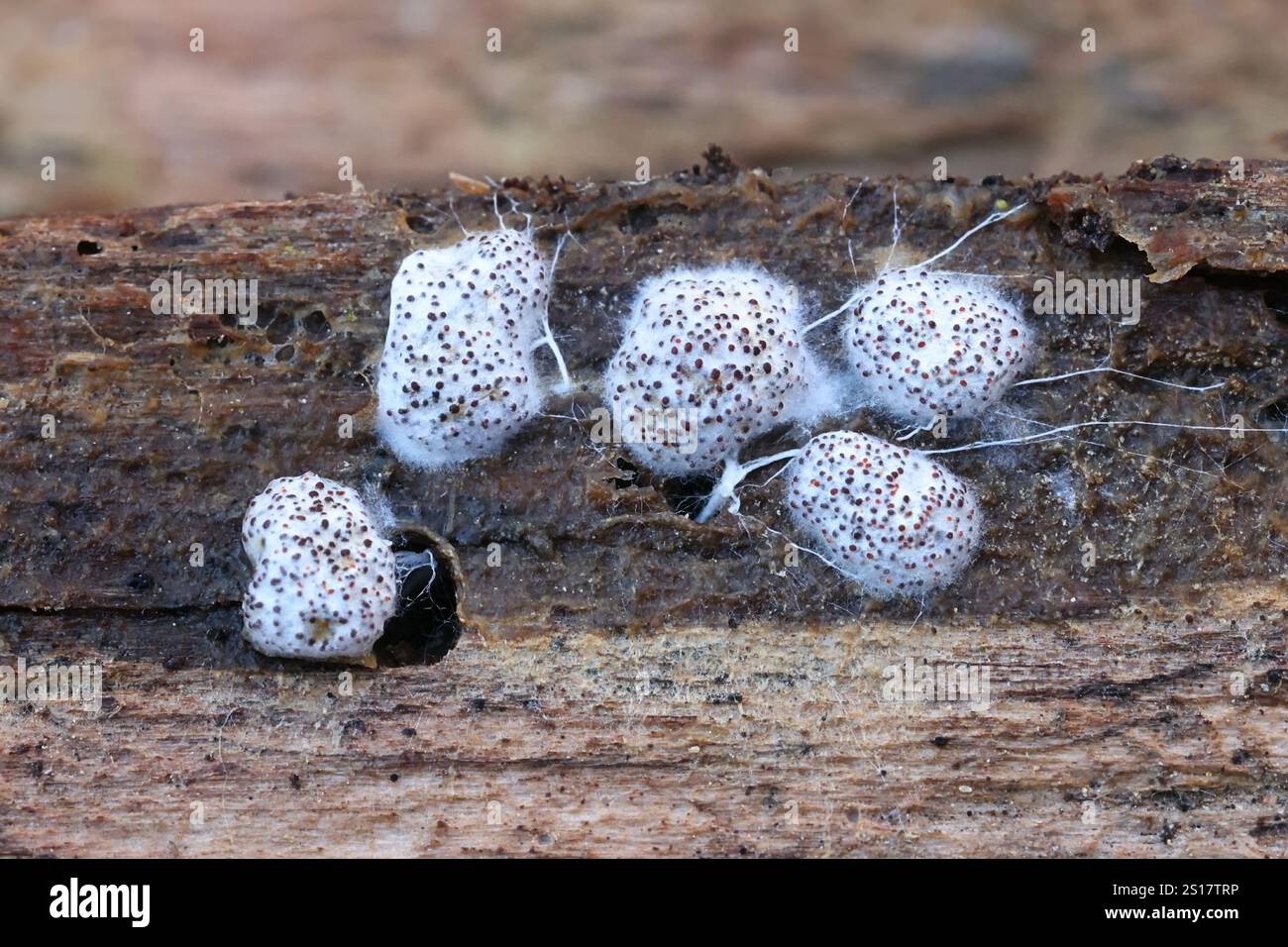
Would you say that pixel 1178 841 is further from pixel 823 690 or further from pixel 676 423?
pixel 676 423

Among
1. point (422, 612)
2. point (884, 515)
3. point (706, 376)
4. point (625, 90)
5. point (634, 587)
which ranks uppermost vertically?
point (625, 90)

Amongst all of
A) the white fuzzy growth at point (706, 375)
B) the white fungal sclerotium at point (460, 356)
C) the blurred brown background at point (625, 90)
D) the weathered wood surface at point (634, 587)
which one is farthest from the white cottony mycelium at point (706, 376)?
the blurred brown background at point (625, 90)

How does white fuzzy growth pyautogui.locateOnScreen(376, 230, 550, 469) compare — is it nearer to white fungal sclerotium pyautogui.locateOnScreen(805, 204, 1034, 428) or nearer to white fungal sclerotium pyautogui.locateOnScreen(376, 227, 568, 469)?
white fungal sclerotium pyautogui.locateOnScreen(376, 227, 568, 469)

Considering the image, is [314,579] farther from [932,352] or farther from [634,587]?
[932,352]

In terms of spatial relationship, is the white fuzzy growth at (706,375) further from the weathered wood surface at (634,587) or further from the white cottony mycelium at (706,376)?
the weathered wood surface at (634,587)

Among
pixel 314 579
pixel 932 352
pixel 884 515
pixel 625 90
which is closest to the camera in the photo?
pixel 314 579

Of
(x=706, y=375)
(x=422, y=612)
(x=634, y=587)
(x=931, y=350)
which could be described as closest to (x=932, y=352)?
(x=931, y=350)

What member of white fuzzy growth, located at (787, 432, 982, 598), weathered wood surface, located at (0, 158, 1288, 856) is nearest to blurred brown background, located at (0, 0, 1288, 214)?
weathered wood surface, located at (0, 158, 1288, 856)

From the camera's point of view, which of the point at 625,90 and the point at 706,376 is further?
the point at 625,90
